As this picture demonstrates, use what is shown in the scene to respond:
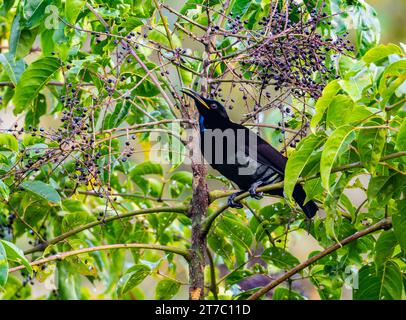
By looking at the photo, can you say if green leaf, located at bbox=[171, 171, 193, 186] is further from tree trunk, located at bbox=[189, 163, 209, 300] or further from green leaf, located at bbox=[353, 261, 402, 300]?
green leaf, located at bbox=[353, 261, 402, 300]

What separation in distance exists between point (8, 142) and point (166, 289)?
1043mm

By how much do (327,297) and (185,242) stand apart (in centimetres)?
117

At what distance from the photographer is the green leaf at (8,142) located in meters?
3.20

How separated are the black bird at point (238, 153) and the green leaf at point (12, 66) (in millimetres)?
893

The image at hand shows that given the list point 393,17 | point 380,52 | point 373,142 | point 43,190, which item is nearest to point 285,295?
point 43,190

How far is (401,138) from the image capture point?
2.28m

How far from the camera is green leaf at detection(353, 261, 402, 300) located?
305 cm

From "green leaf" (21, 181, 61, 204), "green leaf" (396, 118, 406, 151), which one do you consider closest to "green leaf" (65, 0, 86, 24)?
"green leaf" (21, 181, 61, 204)

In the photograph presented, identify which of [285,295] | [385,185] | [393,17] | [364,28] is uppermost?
[393,17]

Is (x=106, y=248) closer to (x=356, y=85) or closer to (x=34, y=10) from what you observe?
(x=34, y=10)

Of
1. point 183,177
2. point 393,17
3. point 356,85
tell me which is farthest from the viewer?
point 393,17

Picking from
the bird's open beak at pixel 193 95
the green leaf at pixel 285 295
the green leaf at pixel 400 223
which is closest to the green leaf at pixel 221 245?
the green leaf at pixel 285 295

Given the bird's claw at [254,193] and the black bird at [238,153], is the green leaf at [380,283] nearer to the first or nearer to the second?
the bird's claw at [254,193]

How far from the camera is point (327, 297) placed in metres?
3.70
